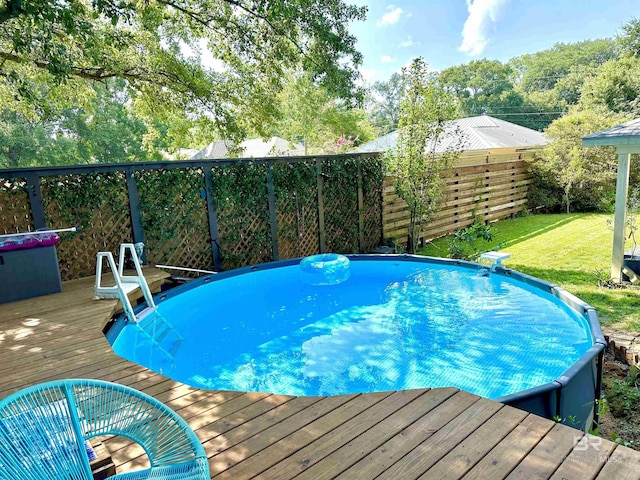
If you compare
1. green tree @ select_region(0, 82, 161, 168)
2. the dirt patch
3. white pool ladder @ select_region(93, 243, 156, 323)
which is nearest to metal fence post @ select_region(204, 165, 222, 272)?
white pool ladder @ select_region(93, 243, 156, 323)

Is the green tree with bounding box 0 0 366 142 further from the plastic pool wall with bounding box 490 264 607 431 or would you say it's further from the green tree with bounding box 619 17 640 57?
the green tree with bounding box 619 17 640 57

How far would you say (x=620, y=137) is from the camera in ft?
17.9

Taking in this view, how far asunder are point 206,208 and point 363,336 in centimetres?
331

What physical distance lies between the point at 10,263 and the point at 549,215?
39.3 ft

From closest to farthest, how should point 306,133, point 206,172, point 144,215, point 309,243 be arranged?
point 144,215
point 206,172
point 309,243
point 306,133

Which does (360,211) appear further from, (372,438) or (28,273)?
(372,438)

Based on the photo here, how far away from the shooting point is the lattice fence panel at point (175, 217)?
608 centimetres

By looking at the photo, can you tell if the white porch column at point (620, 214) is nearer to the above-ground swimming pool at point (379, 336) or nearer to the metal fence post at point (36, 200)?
the above-ground swimming pool at point (379, 336)

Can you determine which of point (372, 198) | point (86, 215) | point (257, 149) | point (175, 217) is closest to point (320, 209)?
point (372, 198)

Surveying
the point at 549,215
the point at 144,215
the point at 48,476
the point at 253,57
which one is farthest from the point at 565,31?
the point at 48,476

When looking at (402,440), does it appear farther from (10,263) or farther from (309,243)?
(309,243)

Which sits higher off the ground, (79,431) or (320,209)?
(320,209)

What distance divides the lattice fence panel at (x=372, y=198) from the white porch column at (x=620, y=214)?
3.99m

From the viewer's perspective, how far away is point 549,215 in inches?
461
